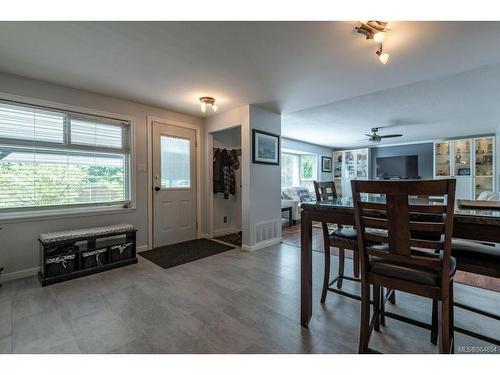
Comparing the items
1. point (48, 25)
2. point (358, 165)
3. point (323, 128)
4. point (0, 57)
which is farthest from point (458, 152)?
point (0, 57)

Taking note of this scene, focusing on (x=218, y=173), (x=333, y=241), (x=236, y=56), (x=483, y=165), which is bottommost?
(x=333, y=241)

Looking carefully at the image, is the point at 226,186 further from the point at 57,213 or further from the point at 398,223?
the point at 398,223

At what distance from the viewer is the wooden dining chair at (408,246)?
1.04 m

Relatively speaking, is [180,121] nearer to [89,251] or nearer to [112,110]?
[112,110]

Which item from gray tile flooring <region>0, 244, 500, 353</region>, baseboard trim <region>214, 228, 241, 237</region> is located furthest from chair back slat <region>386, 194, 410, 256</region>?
baseboard trim <region>214, 228, 241, 237</region>

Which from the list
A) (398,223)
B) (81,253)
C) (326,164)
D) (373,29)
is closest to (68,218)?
(81,253)

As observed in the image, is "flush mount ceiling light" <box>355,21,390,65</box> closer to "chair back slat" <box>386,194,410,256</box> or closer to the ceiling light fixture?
the ceiling light fixture

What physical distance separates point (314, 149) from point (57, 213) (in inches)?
260

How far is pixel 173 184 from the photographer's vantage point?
3.82 meters

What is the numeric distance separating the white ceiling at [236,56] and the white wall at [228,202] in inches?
47.4

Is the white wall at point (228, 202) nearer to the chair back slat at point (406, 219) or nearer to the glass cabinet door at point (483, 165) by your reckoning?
the chair back slat at point (406, 219)

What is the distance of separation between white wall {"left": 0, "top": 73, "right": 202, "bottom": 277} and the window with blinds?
15cm

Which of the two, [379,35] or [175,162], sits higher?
[379,35]
